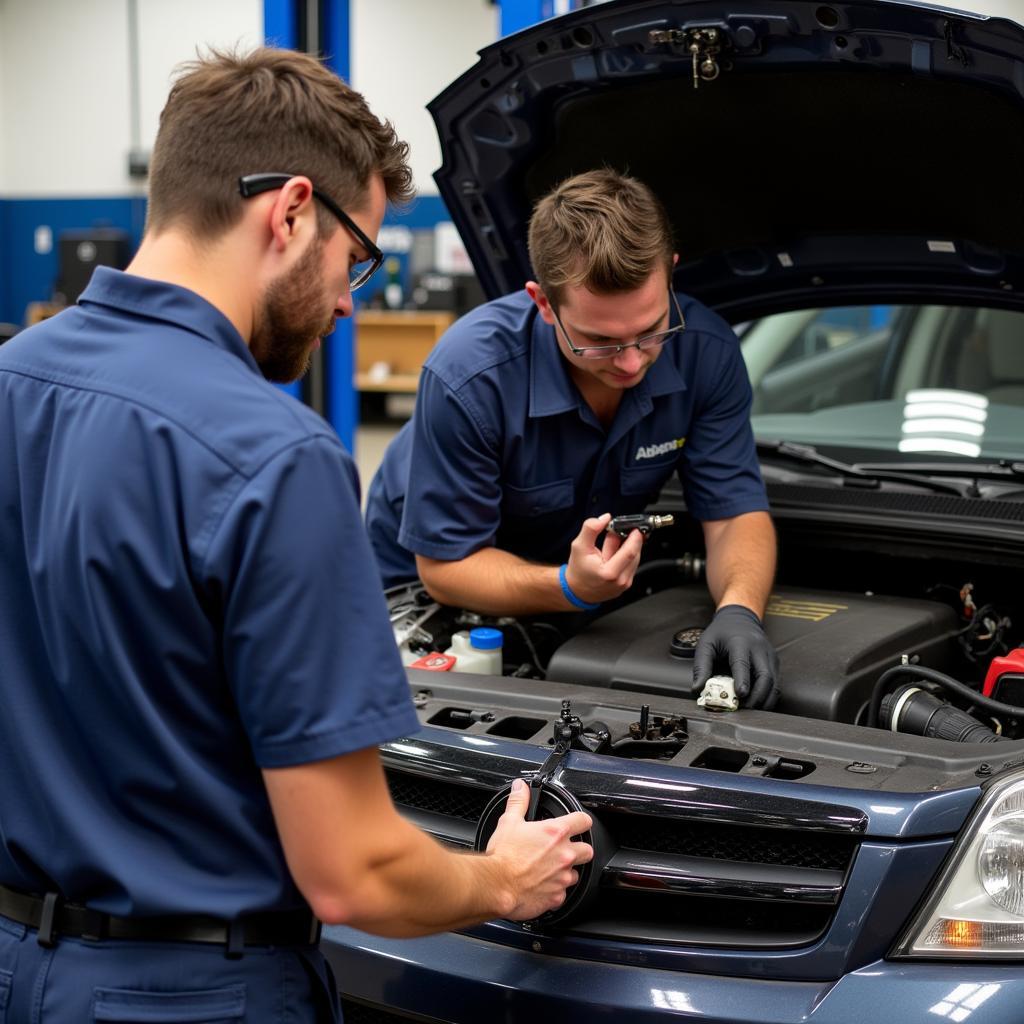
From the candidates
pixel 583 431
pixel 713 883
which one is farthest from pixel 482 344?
pixel 713 883

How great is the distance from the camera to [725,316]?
115 inches

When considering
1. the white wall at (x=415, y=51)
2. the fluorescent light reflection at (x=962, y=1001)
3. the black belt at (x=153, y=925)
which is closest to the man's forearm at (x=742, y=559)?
the fluorescent light reflection at (x=962, y=1001)

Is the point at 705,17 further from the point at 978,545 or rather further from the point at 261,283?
the point at 261,283

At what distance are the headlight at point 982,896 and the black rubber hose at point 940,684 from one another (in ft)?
1.18

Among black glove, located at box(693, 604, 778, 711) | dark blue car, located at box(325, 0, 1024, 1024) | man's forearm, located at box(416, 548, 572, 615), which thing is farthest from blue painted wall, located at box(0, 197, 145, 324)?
black glove, located at box(693, 604, 778, 711)

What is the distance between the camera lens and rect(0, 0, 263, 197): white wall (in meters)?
12.0

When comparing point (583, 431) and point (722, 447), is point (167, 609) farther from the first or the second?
point (722, 447)

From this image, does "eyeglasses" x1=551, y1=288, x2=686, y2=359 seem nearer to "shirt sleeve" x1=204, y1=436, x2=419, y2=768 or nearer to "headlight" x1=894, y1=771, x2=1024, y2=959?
"headlight" x1=894, y1=771, x2=1024, y2=959

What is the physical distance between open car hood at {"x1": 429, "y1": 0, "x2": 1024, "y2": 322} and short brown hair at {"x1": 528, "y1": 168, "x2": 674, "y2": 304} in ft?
0.61

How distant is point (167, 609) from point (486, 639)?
116 centimetres

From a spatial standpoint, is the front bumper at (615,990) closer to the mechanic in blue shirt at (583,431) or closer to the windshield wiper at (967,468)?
the mechanic in blue shirt at (583,431)

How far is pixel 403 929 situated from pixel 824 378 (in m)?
2.00

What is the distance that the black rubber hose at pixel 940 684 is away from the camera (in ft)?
6.25

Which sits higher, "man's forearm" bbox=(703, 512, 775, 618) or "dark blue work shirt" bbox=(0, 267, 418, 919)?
A: "dark blue work shirt" bbox=(0, 267, 418, 919)
